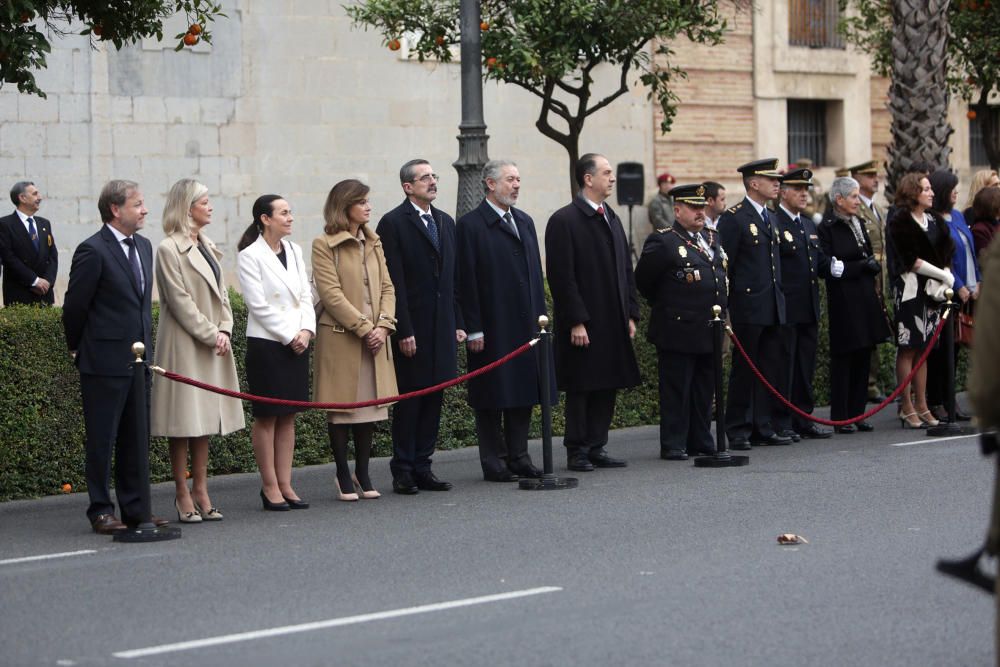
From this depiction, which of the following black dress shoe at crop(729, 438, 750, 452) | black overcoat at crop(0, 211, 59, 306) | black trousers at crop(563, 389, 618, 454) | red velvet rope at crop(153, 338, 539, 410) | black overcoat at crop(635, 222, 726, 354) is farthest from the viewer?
black overcoat at crop(0, 211, 59, 306)

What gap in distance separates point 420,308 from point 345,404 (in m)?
1.01

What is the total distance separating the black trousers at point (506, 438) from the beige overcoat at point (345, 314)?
3.02 ft

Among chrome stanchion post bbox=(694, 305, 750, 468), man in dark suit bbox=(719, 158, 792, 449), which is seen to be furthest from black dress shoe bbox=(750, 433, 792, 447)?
chrome stanchion post bbox=(694, 305, 750, 468)

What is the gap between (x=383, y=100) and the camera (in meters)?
23.5

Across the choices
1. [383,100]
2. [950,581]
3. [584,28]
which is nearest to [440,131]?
[383,100]

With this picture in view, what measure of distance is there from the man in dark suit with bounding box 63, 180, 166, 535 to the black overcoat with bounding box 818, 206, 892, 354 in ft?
20.6

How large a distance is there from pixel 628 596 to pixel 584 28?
11106mm

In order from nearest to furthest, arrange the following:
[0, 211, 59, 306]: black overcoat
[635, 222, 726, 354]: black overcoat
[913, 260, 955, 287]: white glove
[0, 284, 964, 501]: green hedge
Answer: [0, 284, 964, 501]: green hedge
[635, 222, 726, 354]: black overcoat
[913, 260, 955, 287]: white glove
[0, 211, 59, 306]: black overcoat

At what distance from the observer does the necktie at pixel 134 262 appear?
34.8 ft

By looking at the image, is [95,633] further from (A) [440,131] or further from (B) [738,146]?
(B) [738,146]

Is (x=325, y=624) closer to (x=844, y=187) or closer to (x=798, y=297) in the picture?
(x=798, y=297)

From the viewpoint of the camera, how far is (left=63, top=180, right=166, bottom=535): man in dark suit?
1045 centimetres

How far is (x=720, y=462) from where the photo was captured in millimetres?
12789

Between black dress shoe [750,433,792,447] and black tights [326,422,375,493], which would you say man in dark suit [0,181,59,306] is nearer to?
black tights [326,422,375,493]
